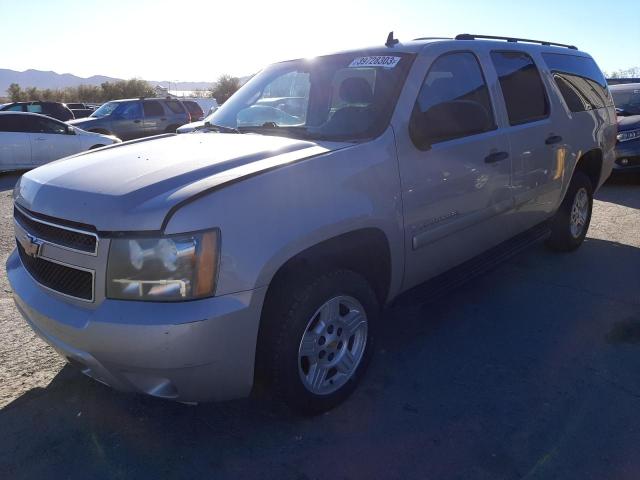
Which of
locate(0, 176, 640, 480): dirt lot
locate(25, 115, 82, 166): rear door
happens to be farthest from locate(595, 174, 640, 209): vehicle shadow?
locate(25, 115, 82, 166): rear door

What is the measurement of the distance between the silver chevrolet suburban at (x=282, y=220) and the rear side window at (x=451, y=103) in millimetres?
13

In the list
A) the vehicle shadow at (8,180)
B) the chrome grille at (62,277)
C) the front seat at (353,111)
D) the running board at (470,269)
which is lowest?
the vehicle shadow at (8,180)

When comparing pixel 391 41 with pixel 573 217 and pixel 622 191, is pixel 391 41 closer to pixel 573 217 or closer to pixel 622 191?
pixel 573 217

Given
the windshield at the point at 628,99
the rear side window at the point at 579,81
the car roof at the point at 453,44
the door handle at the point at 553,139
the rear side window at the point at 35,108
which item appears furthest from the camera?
the rear side window at the point at 35,108

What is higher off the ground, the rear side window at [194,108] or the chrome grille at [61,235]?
the rear side window at [194,108]

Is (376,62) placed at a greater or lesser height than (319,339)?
greater

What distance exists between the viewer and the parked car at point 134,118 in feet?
57.0

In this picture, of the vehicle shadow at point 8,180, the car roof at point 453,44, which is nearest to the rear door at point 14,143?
the vehicle shadow at point 8,180

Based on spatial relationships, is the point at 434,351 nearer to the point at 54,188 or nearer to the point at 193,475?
the point at 193,475

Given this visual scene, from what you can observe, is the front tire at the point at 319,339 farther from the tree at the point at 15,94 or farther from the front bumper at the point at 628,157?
the tree at the point at 15,94

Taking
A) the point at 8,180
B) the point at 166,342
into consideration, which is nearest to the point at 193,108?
the point at 8,180

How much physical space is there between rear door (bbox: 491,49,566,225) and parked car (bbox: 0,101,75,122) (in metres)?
17.8

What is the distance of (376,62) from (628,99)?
9.09 meters

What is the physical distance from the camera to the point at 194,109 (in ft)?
66.8
